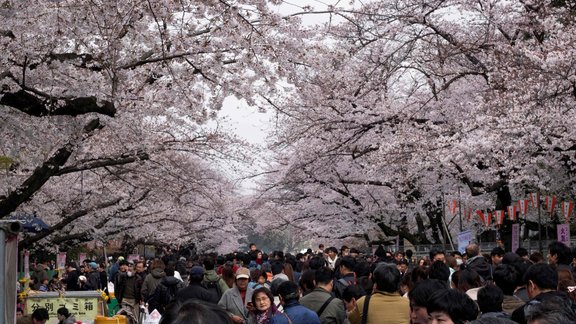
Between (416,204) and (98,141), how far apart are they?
12.4 m

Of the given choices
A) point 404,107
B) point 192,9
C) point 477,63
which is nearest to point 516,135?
point 477,63

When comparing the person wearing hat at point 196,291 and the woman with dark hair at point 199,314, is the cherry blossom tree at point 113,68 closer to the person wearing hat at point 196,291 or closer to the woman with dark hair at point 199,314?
the person wearing hat at point 196,291

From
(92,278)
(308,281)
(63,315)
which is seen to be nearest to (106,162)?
(63,315)

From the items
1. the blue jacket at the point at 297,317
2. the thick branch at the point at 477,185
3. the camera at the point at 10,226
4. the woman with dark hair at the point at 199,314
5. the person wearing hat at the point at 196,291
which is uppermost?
the thick branch at the point at 477,185

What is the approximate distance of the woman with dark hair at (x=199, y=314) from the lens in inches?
104

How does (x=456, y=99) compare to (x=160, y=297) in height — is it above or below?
above

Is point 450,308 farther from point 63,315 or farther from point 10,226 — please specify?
point 63,315

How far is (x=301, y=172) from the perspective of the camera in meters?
29.8

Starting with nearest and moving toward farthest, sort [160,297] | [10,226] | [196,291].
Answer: [10,226] < [196,291] < [160,297]

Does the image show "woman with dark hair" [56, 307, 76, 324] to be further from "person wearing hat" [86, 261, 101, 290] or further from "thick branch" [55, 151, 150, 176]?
"person wearing hat" [86, 261, 101, 290]

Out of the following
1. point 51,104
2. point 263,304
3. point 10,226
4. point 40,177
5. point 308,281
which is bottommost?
point 263,304

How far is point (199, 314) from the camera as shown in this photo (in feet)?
8.76

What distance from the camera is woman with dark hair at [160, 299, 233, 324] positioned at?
8.70 feet

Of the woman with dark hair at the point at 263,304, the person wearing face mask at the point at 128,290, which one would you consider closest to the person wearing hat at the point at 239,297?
the woman with dark hair at the point at 263,304
